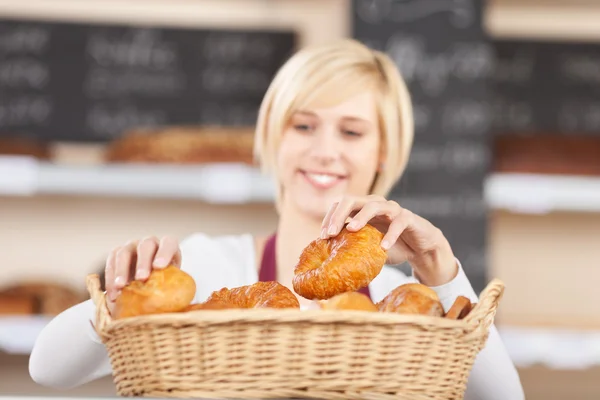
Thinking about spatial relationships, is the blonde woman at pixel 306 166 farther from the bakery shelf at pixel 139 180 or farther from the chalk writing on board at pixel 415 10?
the chalk writing on board at pixel 415 10

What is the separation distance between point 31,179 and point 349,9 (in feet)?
3.70

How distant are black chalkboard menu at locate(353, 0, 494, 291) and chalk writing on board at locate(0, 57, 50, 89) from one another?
1067mm

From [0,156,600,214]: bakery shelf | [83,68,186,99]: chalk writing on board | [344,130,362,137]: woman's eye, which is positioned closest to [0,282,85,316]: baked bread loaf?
[0,156,600,214]: bakery shelf

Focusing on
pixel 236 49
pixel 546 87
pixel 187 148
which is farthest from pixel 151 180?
pixel 546 87

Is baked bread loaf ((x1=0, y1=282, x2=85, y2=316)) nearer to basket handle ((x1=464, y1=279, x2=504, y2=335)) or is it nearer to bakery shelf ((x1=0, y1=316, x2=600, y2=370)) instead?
A: bakery shelf ((x1=0, y1=316, x2=600, y2=370))

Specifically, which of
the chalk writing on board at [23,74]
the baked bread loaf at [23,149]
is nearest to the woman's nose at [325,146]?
the baked bread loaf at [23,149]

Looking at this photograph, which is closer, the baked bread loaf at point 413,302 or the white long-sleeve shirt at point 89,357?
A: the baked bread loaf at point 413,302

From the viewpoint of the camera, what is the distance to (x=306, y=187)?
1.33 m

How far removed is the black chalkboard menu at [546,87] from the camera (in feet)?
9.46

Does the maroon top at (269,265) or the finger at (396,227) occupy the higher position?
the finger at (396,227)

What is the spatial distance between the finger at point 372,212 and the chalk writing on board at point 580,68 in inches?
89.2

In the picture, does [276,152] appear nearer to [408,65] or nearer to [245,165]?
[245,165]

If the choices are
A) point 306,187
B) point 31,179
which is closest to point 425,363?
point 306,187

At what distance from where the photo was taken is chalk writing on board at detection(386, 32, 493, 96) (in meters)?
2.60
